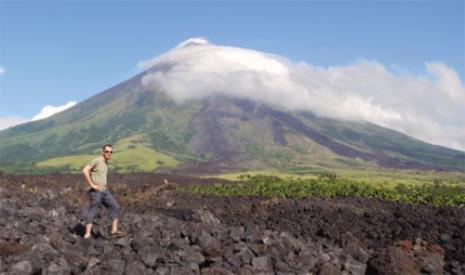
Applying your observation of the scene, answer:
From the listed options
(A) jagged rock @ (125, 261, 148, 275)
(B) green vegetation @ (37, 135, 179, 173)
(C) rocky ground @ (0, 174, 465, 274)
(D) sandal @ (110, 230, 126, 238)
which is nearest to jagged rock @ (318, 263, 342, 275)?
(C) rocky ground @ (0, 174, 465, 274)

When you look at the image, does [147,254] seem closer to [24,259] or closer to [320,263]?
[24,259]

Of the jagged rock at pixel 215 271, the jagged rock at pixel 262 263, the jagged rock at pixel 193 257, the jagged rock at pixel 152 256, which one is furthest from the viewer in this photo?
the jagged rock at pixel 193 257

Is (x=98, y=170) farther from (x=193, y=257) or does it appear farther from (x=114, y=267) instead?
(x=114, y=267)

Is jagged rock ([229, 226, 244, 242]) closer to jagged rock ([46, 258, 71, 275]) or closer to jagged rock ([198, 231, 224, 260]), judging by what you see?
jagged rock ([198, 231, 224, 260])

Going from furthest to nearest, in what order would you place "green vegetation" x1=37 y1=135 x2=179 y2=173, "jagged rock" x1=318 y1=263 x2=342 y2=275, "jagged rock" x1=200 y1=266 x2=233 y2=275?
"green vegetation" x1=37 y1=135 x2=179 y2=173, "jagged rock" x1=318 y1=263 x2=342 y2=275, "jagged rock" x1=200 y1=266 x2=233 y2=275

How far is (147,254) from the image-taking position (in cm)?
1464

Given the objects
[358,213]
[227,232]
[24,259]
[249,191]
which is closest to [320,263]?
[227,232]

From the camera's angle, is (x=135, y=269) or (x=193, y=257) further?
(x=193, y=257)

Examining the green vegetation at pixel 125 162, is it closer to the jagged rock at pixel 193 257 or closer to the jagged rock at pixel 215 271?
the jagged rock at pixel 193 257

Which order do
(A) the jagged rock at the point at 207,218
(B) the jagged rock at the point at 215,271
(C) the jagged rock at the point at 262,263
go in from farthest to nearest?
(A) the jagged rock at the point at 207,218 → (C) the jagged rock at the point at 262,263 → (B) the jagged rock at the point at 215,271

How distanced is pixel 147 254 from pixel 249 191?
35.0 metres

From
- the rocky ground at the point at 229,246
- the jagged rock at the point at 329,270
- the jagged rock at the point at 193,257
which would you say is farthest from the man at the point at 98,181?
the jagged rock at the point at 329,270

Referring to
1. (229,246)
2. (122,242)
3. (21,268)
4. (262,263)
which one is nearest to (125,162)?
(122,242)

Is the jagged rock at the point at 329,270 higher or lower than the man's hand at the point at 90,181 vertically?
lower
